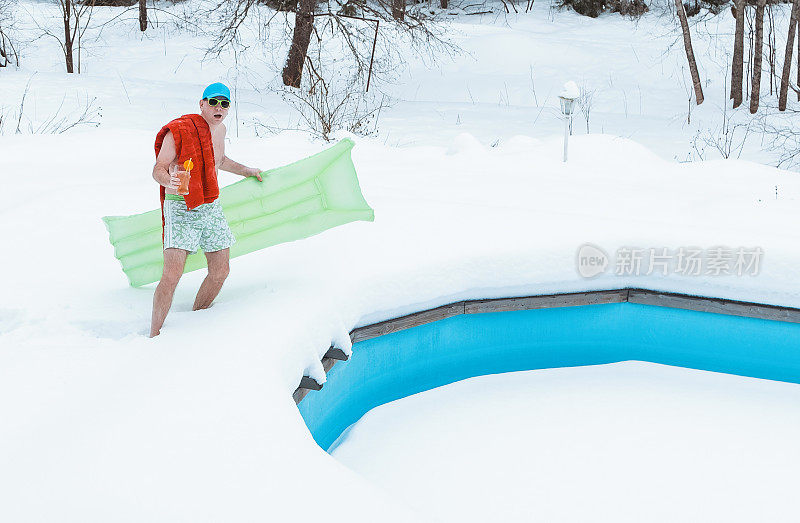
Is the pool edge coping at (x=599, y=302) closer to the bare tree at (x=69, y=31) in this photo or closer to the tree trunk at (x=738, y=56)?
the tree trunk at (x=738, y=56)

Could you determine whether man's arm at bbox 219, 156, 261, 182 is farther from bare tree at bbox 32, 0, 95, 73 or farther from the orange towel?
bare tree at bbox 32, 0, 95, 73

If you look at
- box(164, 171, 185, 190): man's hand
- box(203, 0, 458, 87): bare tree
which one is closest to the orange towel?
box(164, 171, 185, 190): man's hand

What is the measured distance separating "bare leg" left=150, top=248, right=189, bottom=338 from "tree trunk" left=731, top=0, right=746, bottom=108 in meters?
8.80

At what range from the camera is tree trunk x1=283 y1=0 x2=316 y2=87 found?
10.1m

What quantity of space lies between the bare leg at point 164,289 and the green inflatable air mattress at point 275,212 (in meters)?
0.51

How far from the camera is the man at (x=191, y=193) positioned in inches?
118

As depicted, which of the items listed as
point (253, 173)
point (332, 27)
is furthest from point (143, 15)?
point (253, 173)

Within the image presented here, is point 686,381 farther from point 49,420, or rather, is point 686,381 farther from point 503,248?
Answer: point 49,420

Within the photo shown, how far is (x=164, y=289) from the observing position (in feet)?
10.1

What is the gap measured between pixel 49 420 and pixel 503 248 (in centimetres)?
237

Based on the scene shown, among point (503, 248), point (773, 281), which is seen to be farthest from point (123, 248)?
point (773, 281)

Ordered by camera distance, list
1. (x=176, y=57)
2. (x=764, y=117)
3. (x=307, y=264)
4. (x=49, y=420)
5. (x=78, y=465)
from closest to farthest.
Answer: (x=78, y=465), (x=49, y=420), (x=307, y=264), (x=764, y=117), (x=176, y=57)

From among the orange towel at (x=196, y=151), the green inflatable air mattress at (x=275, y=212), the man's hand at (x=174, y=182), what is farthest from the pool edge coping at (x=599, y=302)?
the man's hand at (x=174, y=182)

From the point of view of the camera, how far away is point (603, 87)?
A: 11344 mm
